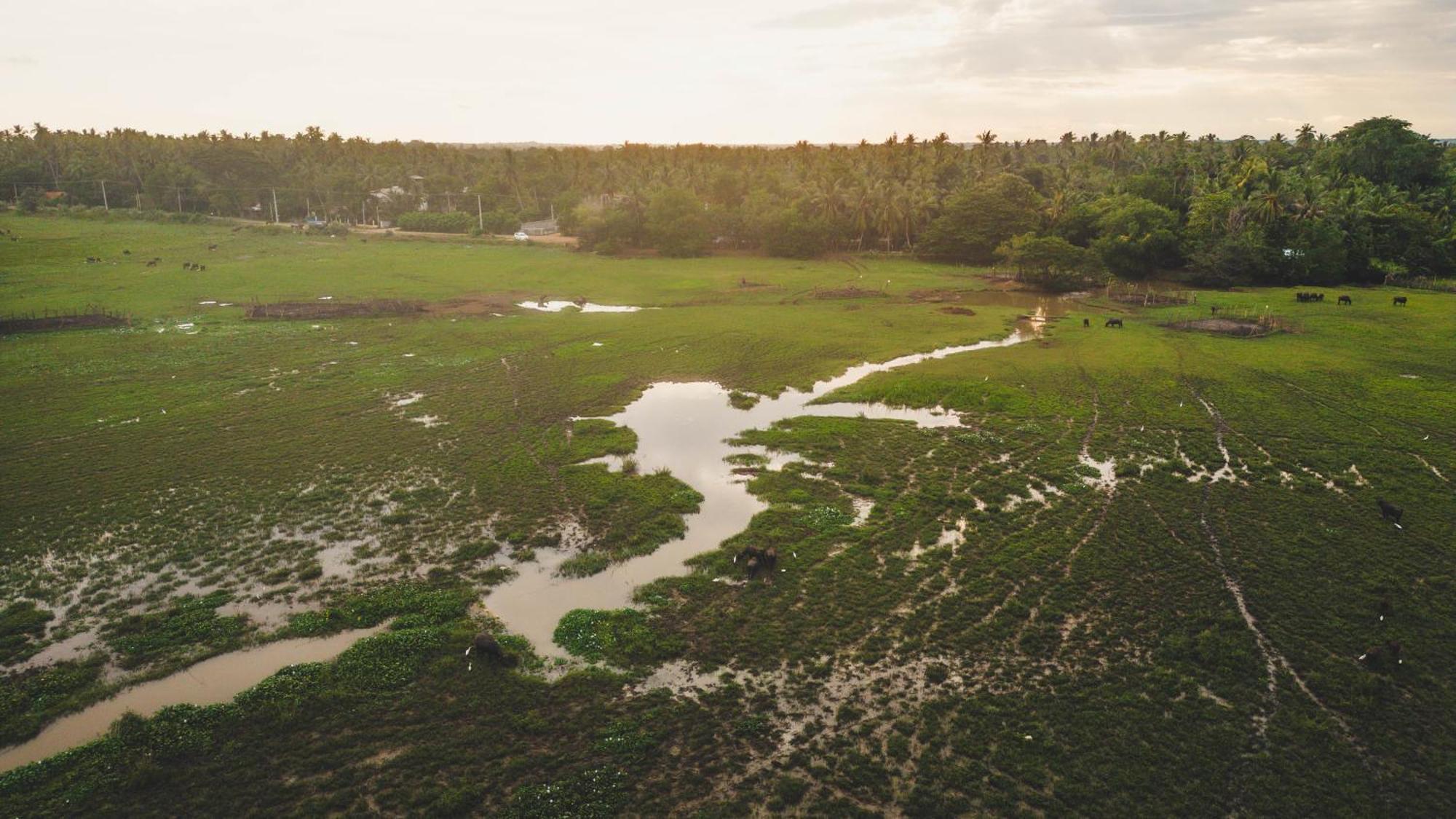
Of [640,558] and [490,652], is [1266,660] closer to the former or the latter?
[640,558]

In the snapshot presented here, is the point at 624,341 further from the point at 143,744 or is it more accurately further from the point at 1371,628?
the point at 1371,628

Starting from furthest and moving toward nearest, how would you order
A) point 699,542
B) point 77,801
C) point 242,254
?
point 242,254
point 699,542
point 77,801

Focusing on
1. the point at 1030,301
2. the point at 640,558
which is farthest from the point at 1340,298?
the point at 640,558

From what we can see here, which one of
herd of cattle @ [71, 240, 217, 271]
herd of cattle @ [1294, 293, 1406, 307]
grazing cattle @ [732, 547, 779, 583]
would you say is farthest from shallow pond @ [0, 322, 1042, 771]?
herd of cattle @ [71, 240, 217, 271]

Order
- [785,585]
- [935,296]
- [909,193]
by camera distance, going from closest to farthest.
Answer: [785,585] < [935,296] < [909,193]

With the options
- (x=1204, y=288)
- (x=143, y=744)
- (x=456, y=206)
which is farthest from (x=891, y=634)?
(x=456, y=206)

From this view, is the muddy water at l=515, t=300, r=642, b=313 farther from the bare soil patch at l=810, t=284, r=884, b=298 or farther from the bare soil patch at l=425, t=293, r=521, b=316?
the bare soil patch at l=810, t=284, r=884, b=298
